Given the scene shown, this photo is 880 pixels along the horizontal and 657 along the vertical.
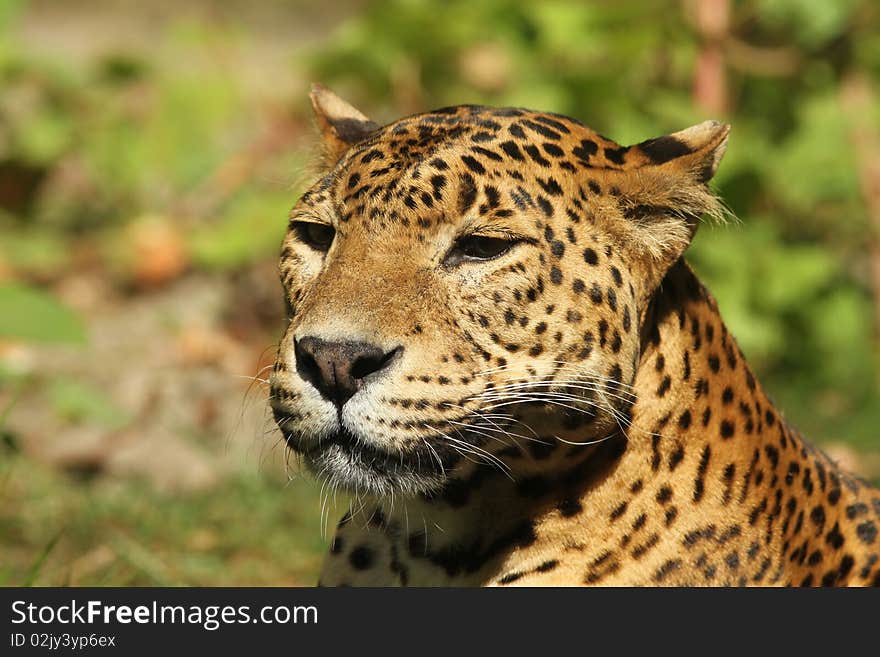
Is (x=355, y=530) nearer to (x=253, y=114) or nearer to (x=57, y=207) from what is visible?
(x=57, y=207)

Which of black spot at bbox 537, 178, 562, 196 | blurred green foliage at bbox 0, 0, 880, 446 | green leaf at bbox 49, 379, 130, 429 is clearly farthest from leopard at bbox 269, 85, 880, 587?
blurred green foliage at bbox 0, 0, 880, 446

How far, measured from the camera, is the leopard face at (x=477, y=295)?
3512 mm

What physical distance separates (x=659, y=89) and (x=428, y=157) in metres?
5.40

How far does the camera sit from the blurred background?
7184 mm

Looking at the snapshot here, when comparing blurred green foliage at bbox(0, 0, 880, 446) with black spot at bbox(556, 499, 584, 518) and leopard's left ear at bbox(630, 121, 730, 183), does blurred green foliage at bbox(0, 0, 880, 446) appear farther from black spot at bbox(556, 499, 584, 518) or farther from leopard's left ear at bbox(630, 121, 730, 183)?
black spot at bbox(556, 499, 584, 518)

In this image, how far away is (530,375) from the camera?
370 centimetres

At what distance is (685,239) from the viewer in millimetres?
3857

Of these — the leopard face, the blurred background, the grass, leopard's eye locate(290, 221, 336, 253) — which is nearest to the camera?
the leopard face

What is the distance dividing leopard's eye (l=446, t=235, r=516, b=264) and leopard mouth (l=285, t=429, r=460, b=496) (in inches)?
22.1

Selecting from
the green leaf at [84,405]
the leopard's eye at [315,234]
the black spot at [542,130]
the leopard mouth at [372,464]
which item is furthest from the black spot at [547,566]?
the green leaf at [84,405]

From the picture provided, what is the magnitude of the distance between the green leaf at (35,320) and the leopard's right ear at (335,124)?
3.56ft

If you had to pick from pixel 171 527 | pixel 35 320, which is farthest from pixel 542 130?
pixel 171 527

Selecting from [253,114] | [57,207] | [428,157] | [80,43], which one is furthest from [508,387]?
[80,43]

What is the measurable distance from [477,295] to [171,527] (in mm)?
3879
